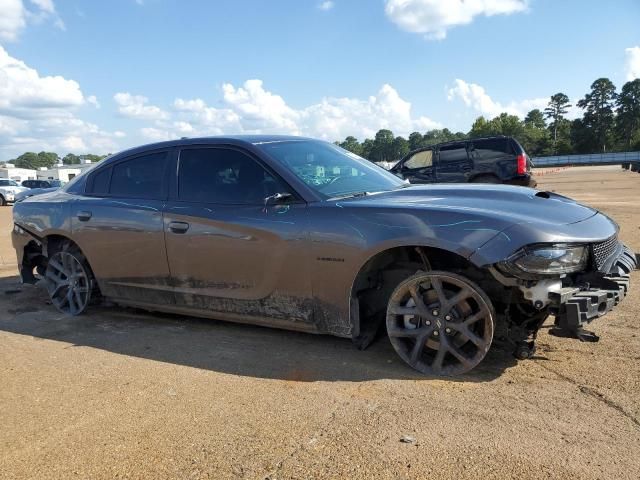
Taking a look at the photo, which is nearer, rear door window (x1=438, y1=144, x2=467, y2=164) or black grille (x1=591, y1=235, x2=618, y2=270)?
black grille (x1=591, y1=235, x2=618, y2=270)

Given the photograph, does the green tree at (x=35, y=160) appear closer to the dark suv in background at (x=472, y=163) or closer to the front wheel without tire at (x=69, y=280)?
the dark suv in background at (x=472, y=163)

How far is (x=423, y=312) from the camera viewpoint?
11.5 feet

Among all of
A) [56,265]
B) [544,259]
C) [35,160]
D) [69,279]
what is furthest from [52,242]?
[35,160]

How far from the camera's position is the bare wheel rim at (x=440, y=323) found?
3.36 meters

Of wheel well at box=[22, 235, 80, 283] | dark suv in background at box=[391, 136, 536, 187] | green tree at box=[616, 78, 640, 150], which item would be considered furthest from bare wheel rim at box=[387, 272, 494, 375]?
green tree at box=[616, 78, 640, 150]

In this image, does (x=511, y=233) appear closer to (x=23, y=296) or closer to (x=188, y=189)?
(x=188, y=189)

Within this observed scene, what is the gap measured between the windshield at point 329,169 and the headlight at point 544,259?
143 centimetres

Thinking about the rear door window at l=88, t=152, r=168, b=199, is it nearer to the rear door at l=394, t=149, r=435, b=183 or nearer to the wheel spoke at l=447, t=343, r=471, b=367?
the wheel spoke at l=447, t=343, r=471, b=367

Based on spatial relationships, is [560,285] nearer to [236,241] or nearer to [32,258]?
[236,241]

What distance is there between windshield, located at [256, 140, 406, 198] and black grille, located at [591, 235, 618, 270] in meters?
1.63

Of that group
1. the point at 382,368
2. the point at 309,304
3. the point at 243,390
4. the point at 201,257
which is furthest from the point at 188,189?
the point at 382,368

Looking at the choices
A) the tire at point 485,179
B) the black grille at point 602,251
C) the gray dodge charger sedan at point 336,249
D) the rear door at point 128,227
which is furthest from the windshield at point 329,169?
the tire at point 485,179

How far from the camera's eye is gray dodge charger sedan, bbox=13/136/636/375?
3.24m

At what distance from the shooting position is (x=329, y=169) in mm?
4371
